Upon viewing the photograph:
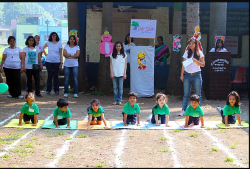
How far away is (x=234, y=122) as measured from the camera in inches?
311

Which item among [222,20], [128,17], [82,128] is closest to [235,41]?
[222,20]

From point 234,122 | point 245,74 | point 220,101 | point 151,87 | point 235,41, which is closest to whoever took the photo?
point 234,122

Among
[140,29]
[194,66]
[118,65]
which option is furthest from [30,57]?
[194,66]

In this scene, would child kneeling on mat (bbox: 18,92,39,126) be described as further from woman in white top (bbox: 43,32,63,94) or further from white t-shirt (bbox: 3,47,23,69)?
woman in white top (bbox: 43,32,63,94)

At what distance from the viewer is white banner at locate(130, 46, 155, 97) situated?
12273 millimetres

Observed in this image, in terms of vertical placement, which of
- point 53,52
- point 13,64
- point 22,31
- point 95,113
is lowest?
point 95,113

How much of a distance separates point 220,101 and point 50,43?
528 cm

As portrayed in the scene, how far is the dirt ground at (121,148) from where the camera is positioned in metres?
5.07

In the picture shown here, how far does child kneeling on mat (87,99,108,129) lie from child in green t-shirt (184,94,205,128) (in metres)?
1.62

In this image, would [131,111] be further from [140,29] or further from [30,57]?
[30,57]

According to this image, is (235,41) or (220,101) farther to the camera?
(235,41)

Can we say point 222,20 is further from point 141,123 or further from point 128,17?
point 141,123

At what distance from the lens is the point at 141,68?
484 inches

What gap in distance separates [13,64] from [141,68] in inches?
151
